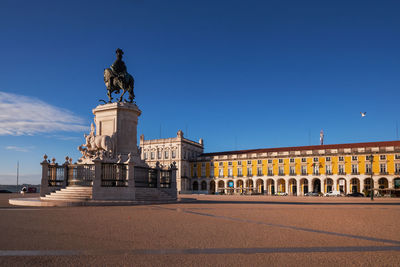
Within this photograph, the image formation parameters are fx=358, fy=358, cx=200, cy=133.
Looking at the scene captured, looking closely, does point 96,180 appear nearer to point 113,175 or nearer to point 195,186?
point 113,175

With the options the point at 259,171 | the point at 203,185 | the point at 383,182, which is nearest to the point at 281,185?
the point at 259,171

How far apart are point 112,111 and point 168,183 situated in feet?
19.1

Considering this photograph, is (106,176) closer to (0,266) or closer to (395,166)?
(0,266)

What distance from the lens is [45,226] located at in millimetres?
8703

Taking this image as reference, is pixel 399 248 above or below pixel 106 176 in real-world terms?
below

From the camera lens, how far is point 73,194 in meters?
18.1

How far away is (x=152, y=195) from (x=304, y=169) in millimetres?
58761

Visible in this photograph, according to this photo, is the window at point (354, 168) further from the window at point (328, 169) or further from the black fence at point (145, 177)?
the black fence at point (145, 177)

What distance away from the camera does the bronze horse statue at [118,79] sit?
22219mm

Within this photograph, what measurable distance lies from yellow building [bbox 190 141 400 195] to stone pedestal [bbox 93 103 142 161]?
51525mm

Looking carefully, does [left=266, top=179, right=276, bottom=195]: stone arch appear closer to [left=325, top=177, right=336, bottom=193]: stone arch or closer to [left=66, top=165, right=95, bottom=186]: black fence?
[left=325, top=177, right=336, bottom=193]: stone arch

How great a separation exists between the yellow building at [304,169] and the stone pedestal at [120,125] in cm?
5153

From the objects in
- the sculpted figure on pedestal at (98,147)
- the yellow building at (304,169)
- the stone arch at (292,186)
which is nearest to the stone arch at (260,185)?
the yellow building at (304,169)

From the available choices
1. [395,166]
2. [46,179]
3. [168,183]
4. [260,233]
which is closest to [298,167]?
[395,166]
